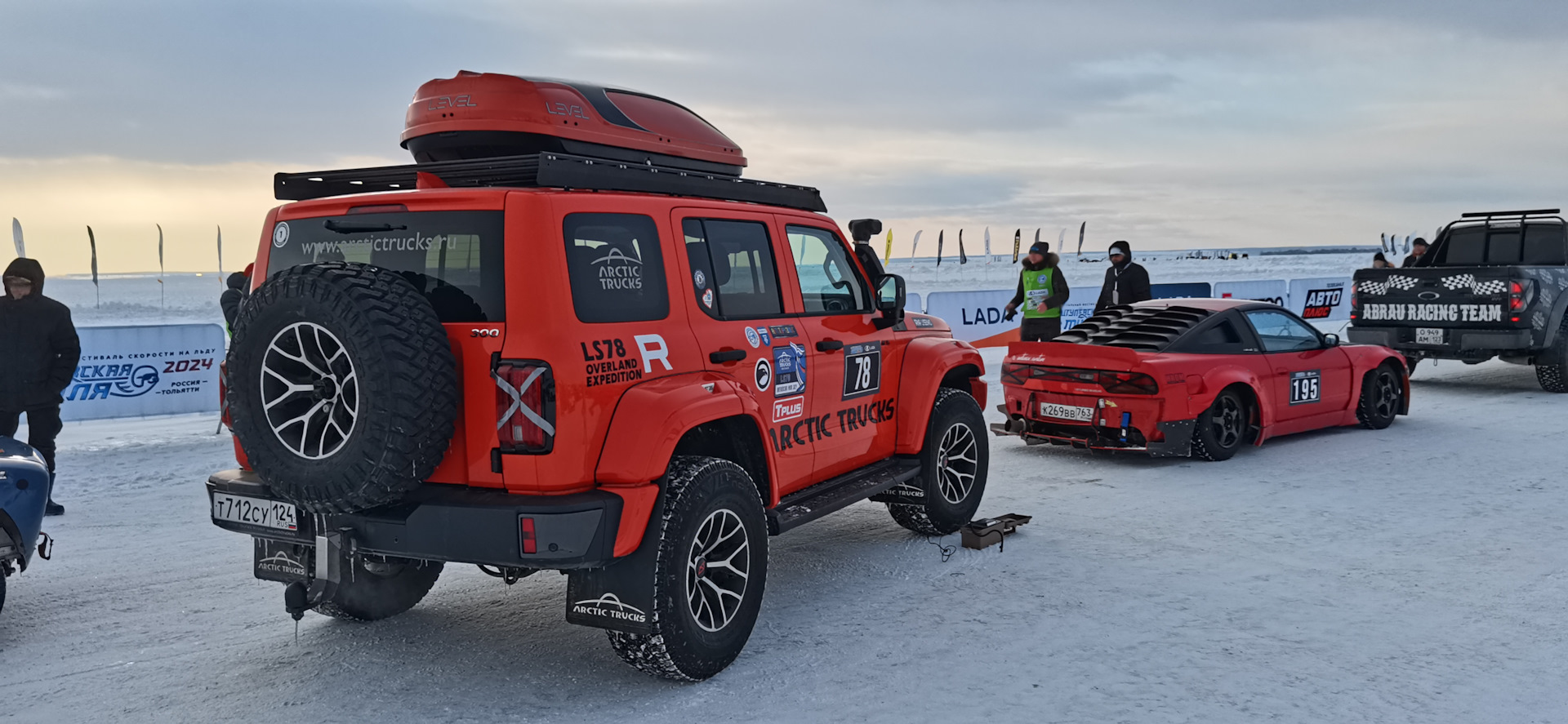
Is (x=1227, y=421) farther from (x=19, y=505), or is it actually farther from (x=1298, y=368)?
(x=19, y=505)

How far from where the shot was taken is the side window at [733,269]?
15.6 ft

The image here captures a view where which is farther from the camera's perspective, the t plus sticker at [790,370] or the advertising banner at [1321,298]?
the advertising banner at [1321,298]

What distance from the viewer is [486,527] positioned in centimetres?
389

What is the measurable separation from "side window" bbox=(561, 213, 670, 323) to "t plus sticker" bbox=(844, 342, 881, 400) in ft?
5.02

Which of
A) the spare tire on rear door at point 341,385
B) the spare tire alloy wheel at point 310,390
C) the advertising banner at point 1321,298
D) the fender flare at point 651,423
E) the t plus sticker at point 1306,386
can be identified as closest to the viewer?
the spare tire on rear door at point 341,385

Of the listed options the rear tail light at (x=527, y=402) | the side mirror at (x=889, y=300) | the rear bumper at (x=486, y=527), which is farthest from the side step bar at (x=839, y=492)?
the rear tail light at (x=527, y=402)

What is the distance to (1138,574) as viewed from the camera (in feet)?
19.3

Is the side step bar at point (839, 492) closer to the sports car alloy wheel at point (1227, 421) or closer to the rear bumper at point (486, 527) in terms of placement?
the rear bumper at point (486, 527)

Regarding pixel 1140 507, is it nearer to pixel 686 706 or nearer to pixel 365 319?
pixel 686 706

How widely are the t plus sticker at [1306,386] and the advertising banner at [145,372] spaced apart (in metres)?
10.7

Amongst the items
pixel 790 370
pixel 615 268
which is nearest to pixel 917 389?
pixel 790 370

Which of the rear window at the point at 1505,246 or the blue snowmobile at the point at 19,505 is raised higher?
the rear window at the point at 1505,246

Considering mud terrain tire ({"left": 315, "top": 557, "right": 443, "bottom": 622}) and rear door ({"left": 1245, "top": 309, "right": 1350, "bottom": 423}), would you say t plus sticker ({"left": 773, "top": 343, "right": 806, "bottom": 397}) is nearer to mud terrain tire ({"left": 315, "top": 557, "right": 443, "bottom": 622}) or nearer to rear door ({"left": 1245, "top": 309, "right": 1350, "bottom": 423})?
mud terrain tire ({"left": 315, "top": 557, "right": 443, "bottom": 622})

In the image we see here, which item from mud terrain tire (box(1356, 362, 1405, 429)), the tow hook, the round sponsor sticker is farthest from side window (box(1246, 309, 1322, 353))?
the tow hook
